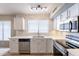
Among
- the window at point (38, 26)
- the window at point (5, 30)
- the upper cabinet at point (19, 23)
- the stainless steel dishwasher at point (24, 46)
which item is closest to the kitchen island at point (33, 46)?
the stainless steel dishwasher at point (24, 46)

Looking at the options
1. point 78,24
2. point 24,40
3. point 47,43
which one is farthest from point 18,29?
point 78,24

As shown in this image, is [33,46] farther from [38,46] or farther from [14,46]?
[14,46]

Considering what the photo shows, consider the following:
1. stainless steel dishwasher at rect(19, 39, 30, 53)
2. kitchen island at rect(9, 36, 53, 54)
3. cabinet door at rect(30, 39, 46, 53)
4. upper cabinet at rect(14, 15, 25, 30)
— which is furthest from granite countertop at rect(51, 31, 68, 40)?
upper cabinet at rect(14, 15, 25, 30)

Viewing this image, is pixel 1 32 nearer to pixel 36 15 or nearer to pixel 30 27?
pixel 30 27

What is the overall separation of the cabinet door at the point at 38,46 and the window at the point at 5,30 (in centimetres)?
312

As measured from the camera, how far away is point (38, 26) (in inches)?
345

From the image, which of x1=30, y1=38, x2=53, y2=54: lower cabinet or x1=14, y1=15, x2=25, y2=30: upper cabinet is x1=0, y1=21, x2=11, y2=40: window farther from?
x1=30, y1=38, x2=53, y2=54: lower cabinet

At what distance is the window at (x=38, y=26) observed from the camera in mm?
8656

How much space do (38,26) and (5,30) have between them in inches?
81.4

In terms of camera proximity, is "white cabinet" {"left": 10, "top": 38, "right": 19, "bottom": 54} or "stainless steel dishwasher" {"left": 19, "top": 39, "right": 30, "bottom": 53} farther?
"stainless steel dishwasher" {"left": 19, "top": 39, "right": 30, "bottom": 53}

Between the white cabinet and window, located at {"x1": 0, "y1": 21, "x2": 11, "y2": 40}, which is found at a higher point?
window, located at {"x1": 0, "y1": 21, "x2": 11, "y2": 40}

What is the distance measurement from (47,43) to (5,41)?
3524 millimetres

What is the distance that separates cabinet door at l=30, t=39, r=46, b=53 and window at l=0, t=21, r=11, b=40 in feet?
10.2

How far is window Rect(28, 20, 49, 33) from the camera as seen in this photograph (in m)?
8.66
